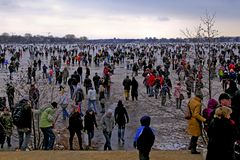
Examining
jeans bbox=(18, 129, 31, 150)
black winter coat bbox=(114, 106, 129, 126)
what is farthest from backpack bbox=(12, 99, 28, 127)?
black winter coat bbox=(114, 106, 129, 126)

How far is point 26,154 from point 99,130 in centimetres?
575

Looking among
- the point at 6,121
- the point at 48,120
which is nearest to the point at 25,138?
the point at 48,120

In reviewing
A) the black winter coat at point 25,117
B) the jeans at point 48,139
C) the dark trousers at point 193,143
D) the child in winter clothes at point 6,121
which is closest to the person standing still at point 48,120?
the jeans at point 48,139

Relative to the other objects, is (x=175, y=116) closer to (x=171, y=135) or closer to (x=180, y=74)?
(x=171, y=135)

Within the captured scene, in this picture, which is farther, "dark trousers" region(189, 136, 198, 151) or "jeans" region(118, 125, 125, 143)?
"jeans" region(118, 125, 125, 143)

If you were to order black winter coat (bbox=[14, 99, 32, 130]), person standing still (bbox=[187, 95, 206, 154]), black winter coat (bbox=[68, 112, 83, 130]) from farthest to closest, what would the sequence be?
black winter coat (bbox=[68, 112, 83, 130]), black winter coat (bbox=[14, 99, 32, 130]), person standing still (bbox=[187, 95, 206, 154])

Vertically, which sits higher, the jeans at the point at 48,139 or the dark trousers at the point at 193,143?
the dark trousers at the point at 193,143

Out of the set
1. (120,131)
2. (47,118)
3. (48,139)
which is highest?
(47,118)

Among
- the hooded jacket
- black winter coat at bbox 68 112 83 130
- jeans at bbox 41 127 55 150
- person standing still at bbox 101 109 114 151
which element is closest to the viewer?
the hooded jacket

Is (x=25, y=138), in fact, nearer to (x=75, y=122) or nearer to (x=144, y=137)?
(x=75, y=122)

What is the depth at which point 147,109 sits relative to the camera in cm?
2052

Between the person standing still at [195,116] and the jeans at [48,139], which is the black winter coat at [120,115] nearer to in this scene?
the jeans at [48,139]

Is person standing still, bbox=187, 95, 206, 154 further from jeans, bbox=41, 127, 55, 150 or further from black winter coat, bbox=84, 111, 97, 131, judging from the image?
black winter coat, bbox=84, 111, 97, 131

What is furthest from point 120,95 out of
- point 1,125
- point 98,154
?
point 98,154
